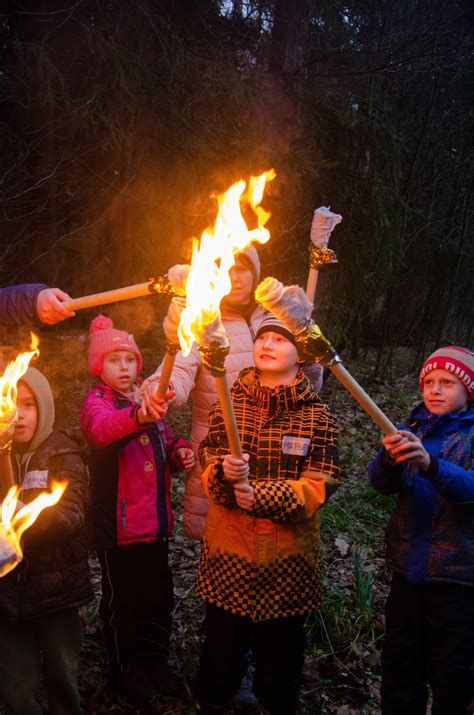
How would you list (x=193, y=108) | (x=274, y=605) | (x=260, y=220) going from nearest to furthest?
(x=260, y=220) < (x=274, y=605) < (x=193, y=108)

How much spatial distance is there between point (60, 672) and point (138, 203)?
188 inches

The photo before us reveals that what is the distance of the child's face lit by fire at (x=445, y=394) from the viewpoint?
257cm

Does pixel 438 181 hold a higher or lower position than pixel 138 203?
higher

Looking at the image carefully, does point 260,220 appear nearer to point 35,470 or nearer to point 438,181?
point 35,470

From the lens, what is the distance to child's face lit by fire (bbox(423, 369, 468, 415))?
2.57m

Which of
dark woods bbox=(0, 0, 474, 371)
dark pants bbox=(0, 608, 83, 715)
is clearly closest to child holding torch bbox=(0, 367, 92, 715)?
dark pants bbox=(0, 608, 83, 715)

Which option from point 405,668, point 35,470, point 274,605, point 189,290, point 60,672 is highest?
point 189,290

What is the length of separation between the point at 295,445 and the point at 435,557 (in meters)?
0.84

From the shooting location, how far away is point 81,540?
2580mm

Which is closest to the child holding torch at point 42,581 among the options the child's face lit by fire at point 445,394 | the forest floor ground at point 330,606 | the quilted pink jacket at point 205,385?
the forest floor ground at point 330,606

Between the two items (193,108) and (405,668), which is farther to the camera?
(193,108)

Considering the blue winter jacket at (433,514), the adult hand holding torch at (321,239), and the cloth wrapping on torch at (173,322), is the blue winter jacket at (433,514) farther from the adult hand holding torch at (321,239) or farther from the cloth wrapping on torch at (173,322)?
the cloth wrapping on torch at (173,322)

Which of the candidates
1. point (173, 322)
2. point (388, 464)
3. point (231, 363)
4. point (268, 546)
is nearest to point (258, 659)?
point (268, 546)

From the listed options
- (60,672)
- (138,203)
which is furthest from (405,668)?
(138,203)
